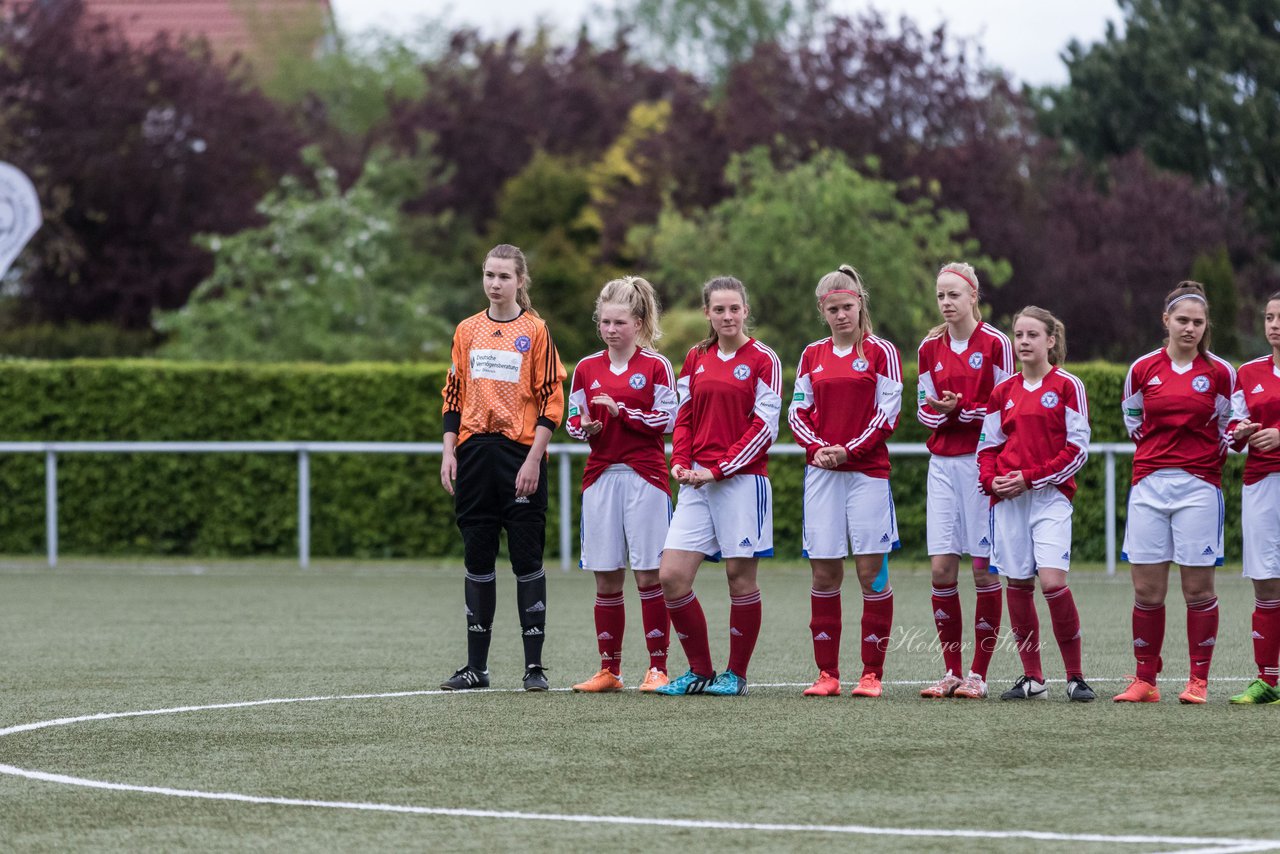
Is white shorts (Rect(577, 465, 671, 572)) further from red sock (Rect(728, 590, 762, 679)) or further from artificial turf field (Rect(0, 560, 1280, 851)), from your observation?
artificial turf field (Rect(0, 560, 1280, 851))

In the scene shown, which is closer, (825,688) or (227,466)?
(825,688)

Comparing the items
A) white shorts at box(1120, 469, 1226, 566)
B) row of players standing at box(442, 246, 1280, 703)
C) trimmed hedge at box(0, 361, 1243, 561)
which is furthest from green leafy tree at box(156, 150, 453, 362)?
white shorts at box(1120, 469, 1226, 566)

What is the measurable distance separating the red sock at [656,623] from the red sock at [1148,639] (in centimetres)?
214

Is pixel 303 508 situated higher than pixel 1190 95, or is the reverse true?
pixel 1190 95

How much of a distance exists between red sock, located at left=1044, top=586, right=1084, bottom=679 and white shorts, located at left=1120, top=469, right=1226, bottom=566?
1.14 ft

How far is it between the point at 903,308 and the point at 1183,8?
18.3m

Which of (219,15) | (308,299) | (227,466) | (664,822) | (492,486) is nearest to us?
(664,822)

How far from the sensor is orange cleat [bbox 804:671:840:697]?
859 cm

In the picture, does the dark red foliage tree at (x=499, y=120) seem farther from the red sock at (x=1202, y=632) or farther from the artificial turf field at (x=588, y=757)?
the red sock at (x=1202, y=632)

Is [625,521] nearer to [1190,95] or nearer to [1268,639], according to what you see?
[1268,639]

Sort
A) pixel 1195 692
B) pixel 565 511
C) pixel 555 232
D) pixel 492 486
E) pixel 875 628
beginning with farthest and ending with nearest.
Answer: pixel 555 232 → pixel 565 511 → pixel 492 486 → pixel 875 628 → pixel 1195 692

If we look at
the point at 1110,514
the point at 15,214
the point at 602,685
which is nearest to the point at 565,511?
the point at 1110,514

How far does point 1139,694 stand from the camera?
8281 millimetres

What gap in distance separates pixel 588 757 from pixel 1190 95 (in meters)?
35.4
